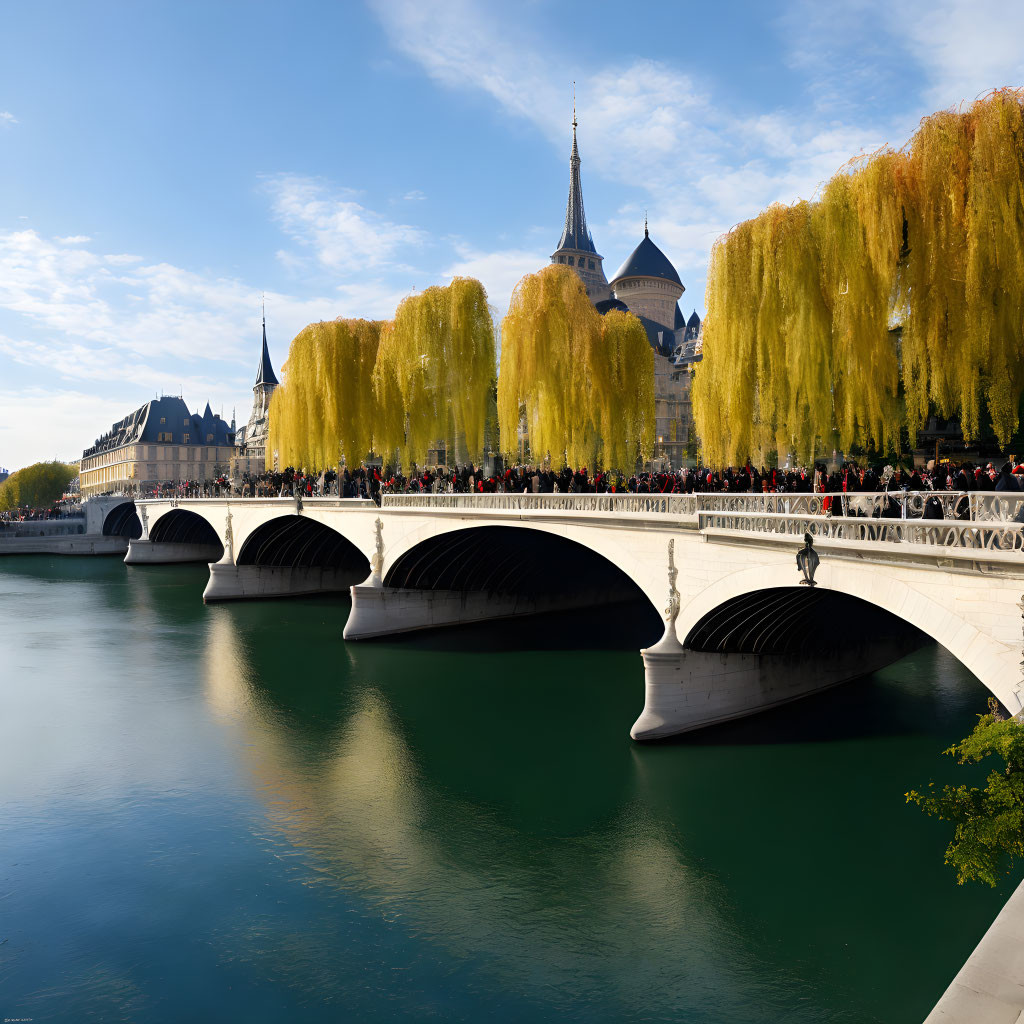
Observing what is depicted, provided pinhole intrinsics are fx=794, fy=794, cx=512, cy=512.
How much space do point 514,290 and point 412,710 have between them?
1595 cm

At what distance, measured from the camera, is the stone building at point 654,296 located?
10162 cm

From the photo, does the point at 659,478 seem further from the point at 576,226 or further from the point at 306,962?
the point at 576,226

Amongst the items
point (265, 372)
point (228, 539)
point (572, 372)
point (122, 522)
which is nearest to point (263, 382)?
point (265, 372)

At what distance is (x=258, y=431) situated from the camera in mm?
127188

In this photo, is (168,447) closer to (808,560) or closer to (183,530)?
(183,530)

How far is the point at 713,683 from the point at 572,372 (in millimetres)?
13633

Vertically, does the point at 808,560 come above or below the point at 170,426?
below

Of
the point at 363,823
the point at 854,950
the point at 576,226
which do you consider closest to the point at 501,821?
the point at 363,823

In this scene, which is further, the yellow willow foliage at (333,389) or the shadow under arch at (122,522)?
the shadow under arch at (122,522)

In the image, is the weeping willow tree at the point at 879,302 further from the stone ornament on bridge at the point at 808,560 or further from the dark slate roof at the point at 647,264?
the dark slate roof at the point at 647,264

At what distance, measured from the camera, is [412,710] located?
78.6ft


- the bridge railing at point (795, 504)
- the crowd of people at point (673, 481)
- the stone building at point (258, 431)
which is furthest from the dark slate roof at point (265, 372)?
the bridge railing at point (795, 504)

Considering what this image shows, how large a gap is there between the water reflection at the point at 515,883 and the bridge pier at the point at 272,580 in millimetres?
28172

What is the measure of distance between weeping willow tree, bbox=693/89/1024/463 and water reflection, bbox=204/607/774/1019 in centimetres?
1050
